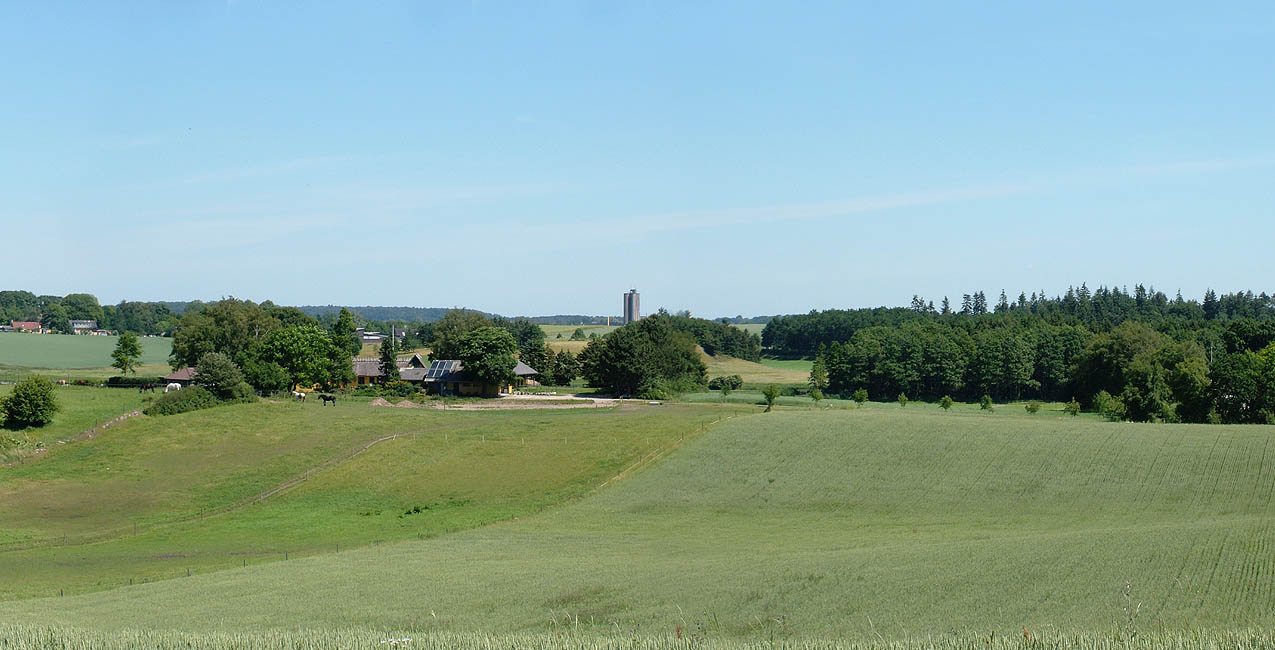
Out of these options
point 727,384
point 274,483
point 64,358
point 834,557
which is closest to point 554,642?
point 834,557

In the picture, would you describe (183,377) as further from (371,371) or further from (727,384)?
(727,384)

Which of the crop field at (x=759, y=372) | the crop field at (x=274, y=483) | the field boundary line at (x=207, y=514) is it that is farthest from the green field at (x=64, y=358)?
the crop field at (x=759, y=372)

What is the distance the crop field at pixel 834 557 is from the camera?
20.6 m

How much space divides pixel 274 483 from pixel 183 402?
28654 millimetres

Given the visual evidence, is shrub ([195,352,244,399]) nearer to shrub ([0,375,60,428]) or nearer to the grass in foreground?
shrub ([0,375,60,428])

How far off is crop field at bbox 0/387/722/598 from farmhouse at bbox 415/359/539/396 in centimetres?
3089

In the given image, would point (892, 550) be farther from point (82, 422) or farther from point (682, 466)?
point (82, 422)

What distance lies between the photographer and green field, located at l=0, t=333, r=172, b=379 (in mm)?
126300

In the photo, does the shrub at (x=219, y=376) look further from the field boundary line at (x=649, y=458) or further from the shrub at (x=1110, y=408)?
the shrub at (x=1110, y=408)

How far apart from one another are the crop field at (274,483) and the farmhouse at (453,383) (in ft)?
101

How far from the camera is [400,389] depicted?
104 m

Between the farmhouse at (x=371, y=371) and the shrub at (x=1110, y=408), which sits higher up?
the farmhouse at (x=371, y=371)

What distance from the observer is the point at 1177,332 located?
457ft

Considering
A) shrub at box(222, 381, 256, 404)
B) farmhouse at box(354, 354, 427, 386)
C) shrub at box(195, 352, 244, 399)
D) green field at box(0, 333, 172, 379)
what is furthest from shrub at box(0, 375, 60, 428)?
farmhouse at box(354, 354, 427, 386)
